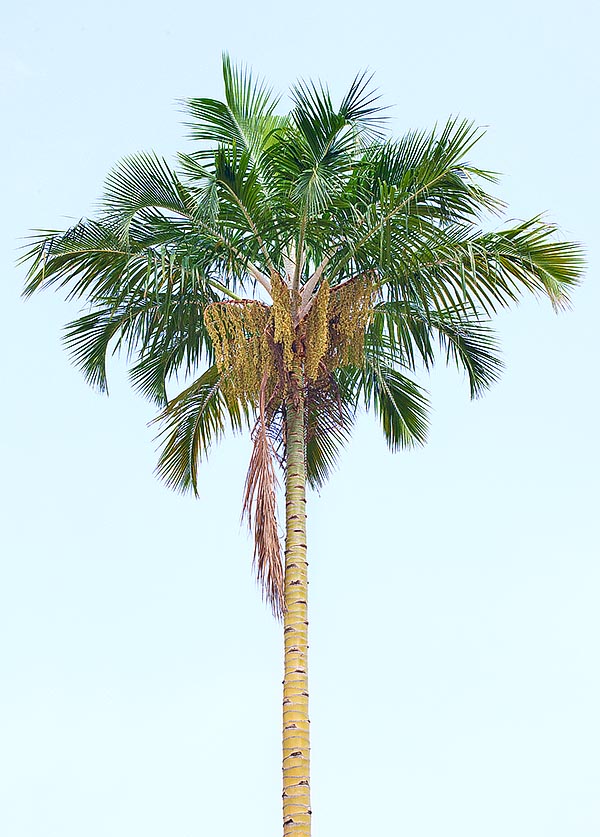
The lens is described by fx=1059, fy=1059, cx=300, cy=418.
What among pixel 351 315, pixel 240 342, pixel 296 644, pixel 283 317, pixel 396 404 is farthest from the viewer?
pixel 396 404

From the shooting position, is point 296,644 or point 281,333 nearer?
point 296,644

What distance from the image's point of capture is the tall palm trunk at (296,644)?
827 centimetres

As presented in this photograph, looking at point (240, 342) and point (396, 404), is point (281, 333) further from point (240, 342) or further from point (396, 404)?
point (396, 404)

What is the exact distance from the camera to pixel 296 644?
29.3ft

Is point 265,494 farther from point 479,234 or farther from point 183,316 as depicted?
point 479,234

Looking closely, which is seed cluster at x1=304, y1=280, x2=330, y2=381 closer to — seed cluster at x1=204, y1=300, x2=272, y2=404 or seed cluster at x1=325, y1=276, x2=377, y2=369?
seed cluster at x1=325, y1=276, x2=377, y2=369

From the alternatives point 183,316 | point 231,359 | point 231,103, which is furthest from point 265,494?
point 231,103

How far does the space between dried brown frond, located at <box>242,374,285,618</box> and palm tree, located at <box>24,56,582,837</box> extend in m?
0.01

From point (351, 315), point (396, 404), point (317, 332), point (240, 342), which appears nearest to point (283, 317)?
point (317, 332)

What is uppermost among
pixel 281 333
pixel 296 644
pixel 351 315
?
pixel 351 315

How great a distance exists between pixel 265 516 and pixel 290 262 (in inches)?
110

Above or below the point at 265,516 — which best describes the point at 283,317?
above

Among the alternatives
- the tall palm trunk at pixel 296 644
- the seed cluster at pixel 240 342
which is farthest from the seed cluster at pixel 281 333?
the tall palm trunk at pixel 296 644

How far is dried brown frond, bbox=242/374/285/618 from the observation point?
30.2 ft
